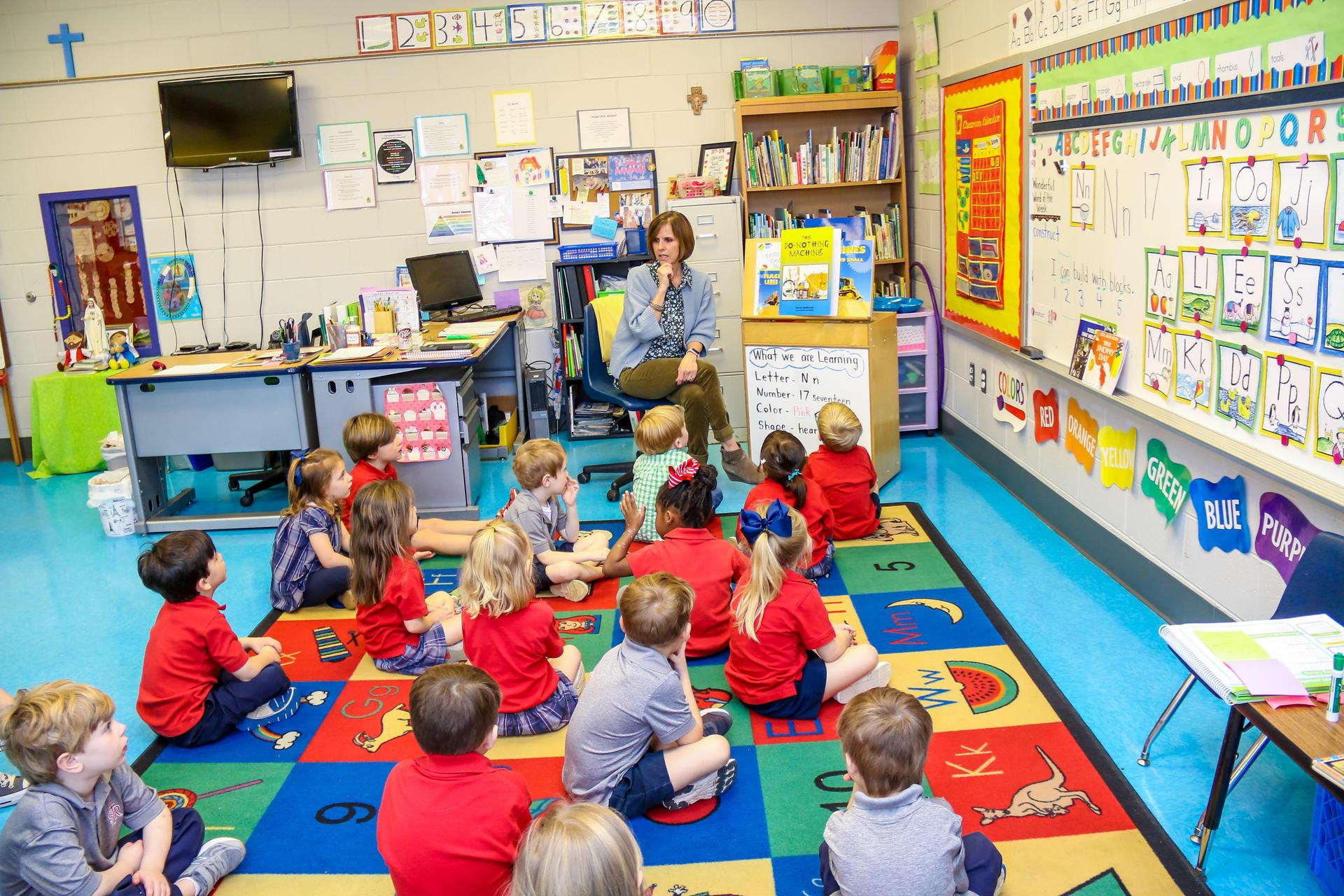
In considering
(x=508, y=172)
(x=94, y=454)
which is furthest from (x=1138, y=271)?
(x=94, y=454)

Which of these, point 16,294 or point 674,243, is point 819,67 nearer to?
point 674,243

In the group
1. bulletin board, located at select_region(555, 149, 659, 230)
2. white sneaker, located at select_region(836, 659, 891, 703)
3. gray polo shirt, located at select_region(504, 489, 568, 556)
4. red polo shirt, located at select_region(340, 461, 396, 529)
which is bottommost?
white sneaker, located at select_region(836, 659, 891, 703)

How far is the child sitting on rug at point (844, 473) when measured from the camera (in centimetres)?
452

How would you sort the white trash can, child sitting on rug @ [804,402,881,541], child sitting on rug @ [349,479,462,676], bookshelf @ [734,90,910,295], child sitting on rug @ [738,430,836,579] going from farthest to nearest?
1. bookshelf @ [734,90,910,295]
2. the white trash can
3. child sitting on rug @ [804,402,881,541]
4. child sitting on rug @ [738,430,836,579]
5. child sitting on rug @ [349,479,462,676]

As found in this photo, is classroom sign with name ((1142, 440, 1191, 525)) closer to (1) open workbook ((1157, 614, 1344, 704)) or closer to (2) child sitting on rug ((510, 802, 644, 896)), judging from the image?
(1) open workbook ((1157, 614, 1344, 704))

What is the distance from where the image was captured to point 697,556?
3.42 meters

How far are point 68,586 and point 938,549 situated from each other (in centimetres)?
378

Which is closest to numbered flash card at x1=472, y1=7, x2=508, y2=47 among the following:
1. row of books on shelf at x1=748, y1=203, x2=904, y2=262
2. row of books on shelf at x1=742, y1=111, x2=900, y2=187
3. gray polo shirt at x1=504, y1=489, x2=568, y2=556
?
row of books on shelf at x1=742, y1=111, x2=900, y2=187

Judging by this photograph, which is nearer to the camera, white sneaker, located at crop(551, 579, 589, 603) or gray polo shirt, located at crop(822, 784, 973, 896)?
gray polo shirt, located at crop(822, 784, 973, 896)

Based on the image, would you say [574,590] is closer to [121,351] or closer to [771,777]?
[771,777]

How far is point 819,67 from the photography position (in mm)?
Answer: 6465

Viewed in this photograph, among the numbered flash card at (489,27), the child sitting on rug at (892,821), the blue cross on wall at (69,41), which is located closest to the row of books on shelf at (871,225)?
the numbered flash card at (489,27)

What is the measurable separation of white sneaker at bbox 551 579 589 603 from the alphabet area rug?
0.20 m

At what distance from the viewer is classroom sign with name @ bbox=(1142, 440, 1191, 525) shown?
3623mm
